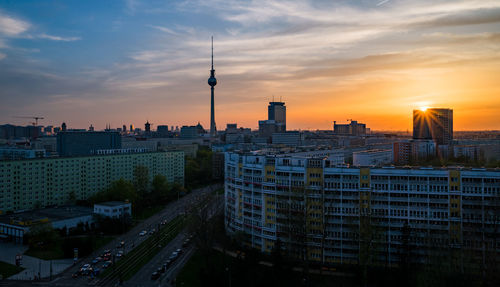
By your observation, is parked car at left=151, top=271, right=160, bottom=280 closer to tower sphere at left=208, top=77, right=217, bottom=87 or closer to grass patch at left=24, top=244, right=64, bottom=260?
grass patch at left=24, top=244, right=64, bottom=260

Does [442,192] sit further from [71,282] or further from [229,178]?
[71,282]

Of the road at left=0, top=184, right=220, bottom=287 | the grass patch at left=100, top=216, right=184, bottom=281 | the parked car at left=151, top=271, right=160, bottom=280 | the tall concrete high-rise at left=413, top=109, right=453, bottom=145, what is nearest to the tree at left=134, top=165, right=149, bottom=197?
the road at left=0, top=184, right=220, bottom=287

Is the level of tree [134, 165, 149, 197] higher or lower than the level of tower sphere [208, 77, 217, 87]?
lower

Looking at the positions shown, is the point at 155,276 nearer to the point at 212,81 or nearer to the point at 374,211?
the point at 374,211

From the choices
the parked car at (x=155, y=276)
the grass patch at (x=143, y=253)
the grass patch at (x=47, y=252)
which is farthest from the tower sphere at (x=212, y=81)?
the parked car at (x=155, y=276)

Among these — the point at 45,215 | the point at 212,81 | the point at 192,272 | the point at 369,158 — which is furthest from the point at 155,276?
the point at 212,81
